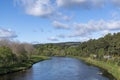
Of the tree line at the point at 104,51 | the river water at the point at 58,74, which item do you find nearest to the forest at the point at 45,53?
the tree line at the point at 104,51

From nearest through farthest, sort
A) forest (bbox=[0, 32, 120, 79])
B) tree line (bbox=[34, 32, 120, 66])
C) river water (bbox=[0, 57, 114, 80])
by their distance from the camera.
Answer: river water (bbox=[0, 57, 114, 80]) < forest (bbox=[0, 32, 120, 79]) < tree line (bbox=[34, 32, 120, 66])

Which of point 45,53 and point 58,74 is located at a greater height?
point 45,53

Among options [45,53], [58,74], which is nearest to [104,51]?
[58,74]

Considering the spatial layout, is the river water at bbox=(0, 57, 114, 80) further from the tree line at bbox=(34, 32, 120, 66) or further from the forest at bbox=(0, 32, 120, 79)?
the tree line at bbox=(34, 32, 120, 66)

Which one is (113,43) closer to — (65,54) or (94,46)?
(94,46)

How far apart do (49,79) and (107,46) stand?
7158 cm

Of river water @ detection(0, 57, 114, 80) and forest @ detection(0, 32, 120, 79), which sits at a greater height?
forest @ detection(0, 32, 120, 79)

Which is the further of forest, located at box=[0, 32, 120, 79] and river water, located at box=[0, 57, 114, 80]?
forest, located at box=[0, 32, 120, 79]

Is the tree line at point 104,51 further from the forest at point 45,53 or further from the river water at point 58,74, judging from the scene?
the river water at point 58,74

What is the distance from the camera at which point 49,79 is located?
177 feet

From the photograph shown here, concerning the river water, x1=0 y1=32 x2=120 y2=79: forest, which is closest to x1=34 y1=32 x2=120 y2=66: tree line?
x1=0 y1=32 x2=120 y2=79: forest

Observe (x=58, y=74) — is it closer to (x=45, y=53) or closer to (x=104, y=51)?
(x=104, y=51)

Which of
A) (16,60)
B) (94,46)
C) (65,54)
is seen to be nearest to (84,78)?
(16,60)

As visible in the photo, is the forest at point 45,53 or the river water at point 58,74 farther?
the forest at point 45,53
